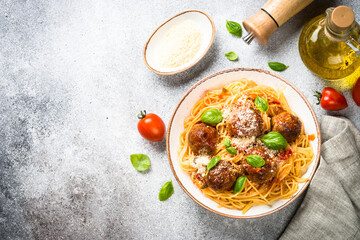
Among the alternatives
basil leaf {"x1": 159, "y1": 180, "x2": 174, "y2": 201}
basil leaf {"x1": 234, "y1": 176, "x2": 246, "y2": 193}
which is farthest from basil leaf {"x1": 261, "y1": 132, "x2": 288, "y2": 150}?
basil leaf {"x1": 159, "y1": 180, "x2": 174, "y2": 201}

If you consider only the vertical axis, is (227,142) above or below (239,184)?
above

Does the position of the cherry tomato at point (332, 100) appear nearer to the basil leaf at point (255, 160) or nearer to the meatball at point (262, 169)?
the meatball at point (262, 169)

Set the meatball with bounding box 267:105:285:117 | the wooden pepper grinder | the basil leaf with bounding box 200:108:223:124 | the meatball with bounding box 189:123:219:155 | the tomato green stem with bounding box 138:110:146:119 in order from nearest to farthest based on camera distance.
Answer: the meatball with bounding box 189:123:219:155 → the basil leaf with bounding box 200:108:223:124 → the meatball with bounding box 267:105:285:117 → the wooden pepper grinder → the tomato green stem with bounding box 138:110:146:119

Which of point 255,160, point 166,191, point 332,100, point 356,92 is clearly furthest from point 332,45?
point 166,191

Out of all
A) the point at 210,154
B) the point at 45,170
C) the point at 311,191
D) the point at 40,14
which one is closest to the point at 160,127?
the point at 210,154

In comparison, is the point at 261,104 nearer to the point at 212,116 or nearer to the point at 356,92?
the point at 212,116

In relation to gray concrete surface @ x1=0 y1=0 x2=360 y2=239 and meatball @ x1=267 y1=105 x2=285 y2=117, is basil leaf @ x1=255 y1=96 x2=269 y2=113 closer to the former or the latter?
meatball @ x1=267 y1=105 x2=285 y2=117
